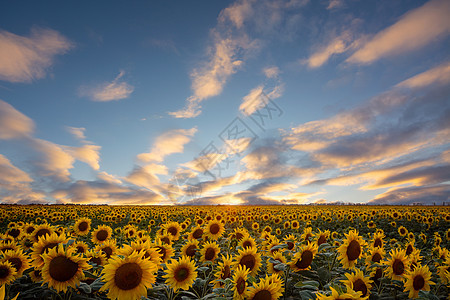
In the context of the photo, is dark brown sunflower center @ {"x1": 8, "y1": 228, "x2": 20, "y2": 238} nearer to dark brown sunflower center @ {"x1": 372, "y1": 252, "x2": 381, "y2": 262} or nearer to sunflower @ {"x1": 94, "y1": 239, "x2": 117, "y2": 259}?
sunflower @ {"x1": 94, "y1": 239, "x2": 117, "y2": 259}

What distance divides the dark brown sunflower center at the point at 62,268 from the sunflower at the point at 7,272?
49.7 inches

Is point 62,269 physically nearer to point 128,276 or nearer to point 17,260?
point 128,276

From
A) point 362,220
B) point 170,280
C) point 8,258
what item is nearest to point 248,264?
point 170,280

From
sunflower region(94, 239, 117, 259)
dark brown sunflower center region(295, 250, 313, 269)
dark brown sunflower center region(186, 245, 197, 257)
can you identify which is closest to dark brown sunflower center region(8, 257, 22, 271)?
sunflower region(94, 239, 117, 259)

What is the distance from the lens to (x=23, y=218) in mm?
25656

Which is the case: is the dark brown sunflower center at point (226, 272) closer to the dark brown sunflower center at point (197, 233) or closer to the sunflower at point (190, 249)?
the sunflower at point (190, 249)

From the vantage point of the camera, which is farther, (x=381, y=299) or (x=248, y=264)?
(x=248, y=264)

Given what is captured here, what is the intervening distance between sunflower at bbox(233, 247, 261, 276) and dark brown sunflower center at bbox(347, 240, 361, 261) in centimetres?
199

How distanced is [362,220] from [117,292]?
2466 centimetres

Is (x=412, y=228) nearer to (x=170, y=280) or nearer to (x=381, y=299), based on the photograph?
(x=381, y=299)

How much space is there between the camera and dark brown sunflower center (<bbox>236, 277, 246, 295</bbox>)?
375cm

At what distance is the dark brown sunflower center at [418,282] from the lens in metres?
4.59

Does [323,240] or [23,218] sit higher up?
[23,218]

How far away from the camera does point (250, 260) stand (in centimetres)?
520
